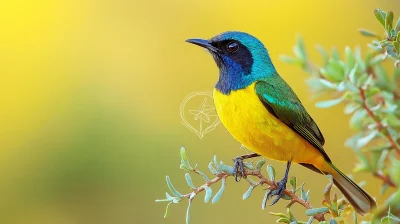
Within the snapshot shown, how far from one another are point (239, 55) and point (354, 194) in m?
0.90

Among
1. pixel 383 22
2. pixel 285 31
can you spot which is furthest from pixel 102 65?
pixel 383 22

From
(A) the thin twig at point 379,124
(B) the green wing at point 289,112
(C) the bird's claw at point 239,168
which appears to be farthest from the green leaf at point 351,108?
(B) the green wing at point 289,112

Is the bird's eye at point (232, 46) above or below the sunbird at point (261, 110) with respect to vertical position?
above

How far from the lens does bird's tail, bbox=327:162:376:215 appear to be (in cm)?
201

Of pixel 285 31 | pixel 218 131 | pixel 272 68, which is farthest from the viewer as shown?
pixel 285 31

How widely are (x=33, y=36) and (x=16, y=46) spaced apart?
21 cm

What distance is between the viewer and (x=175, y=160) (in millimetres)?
5496

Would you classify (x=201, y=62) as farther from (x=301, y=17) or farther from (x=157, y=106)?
(x=301, y=17)

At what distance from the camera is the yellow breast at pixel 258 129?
246 centimetres

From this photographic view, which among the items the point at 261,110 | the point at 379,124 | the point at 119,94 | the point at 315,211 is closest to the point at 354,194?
the point at 261,110

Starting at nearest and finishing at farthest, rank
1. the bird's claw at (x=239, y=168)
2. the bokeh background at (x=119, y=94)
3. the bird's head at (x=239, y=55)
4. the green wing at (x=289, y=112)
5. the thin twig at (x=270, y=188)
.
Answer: the thin twig at (x=270, y=188) < the bird's claw at (x=239, y=168) < the green wing at (x=289, y=112) < the bird's head at (x=239, y=55) < the bokeh background at (x=119, y=94)

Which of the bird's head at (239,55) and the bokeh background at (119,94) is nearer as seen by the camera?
the bird's head at (239,55)

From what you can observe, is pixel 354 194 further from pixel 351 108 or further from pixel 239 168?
pixel 351 108

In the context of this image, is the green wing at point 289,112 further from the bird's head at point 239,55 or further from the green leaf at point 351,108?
the green leaf at point 351,108
